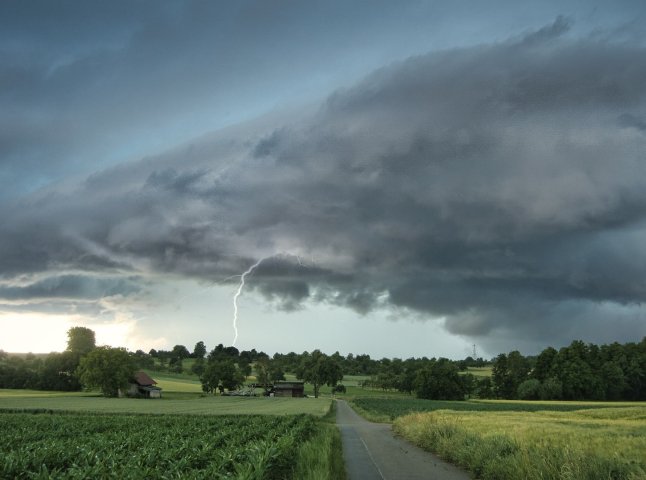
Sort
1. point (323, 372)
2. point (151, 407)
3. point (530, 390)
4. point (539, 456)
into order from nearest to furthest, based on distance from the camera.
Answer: point (539, 456)
point (151, 407)
point (530, 390)
point (323, 372)

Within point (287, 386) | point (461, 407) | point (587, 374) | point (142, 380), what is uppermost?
point (587, 374)

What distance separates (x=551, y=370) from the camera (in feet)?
457

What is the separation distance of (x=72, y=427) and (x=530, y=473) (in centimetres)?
3426

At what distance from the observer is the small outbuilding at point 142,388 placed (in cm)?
12677

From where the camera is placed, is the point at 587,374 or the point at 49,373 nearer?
the point at 587,374

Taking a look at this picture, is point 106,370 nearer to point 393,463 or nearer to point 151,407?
point 151,407

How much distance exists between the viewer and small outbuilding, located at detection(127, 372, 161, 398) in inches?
4991

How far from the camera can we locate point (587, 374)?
431 ft

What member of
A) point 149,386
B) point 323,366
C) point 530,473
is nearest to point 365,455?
point 530,473

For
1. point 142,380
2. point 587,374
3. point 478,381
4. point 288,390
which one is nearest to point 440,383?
point 478,381

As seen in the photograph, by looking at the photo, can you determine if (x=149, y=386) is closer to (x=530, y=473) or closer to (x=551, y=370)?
(x=551, y=370)

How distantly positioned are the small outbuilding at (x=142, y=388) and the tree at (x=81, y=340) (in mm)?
21830

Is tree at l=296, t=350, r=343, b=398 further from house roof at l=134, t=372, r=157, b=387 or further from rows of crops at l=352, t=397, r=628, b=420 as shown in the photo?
rows of crops at l=352, t=397, r=628, b=420

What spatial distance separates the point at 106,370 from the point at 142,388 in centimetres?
1621
